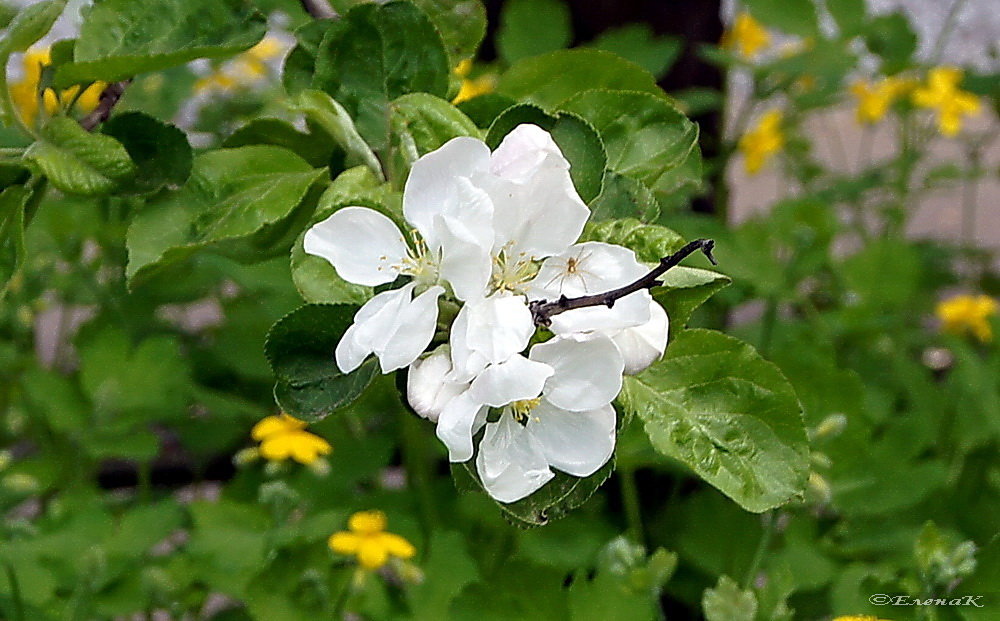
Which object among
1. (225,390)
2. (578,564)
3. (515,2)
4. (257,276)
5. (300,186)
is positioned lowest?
(225,390)

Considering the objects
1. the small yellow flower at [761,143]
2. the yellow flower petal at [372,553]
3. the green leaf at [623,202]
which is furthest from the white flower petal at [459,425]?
the small yellow flower at [761,143]

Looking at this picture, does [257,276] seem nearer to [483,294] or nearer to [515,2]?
[515,2]

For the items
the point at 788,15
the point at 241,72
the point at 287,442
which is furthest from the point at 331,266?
the point at 241,72

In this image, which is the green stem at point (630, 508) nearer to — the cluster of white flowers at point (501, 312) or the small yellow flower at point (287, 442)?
the small yellow flower at point (287, 442)

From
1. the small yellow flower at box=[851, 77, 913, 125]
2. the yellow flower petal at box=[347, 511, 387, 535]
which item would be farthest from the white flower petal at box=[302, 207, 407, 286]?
the small yellow flower at box=[851, 77, 913, 125]

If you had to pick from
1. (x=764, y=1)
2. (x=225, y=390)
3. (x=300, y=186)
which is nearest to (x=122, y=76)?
(x=300, y=186)

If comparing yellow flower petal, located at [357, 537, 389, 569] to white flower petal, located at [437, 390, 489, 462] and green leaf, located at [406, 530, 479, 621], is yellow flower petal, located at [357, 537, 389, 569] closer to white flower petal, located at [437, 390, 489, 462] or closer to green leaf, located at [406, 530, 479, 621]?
green leaf, located at [406, 530, 479, 621]
